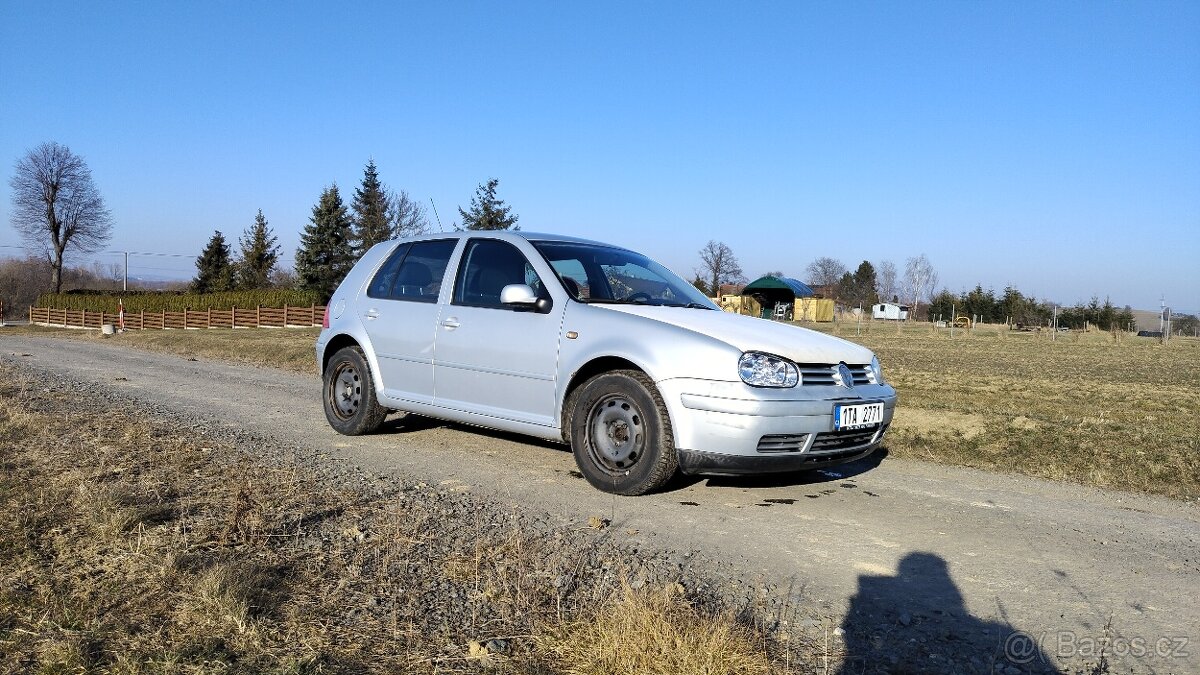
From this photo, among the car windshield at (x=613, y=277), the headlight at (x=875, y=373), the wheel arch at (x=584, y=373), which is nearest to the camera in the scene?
the wheel arch at (x=584, y=373)

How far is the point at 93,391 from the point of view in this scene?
921cm

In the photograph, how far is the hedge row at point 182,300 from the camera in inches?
1825

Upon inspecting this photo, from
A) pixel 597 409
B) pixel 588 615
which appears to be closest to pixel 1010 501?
pixel 597 409

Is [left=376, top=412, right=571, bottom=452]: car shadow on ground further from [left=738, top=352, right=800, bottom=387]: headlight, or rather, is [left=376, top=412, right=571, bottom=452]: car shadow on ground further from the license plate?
the license plate

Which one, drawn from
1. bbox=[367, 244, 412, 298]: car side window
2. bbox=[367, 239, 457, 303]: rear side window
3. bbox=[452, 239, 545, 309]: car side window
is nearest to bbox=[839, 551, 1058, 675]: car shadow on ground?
bbox=[452, 239, 545, 309]: car side window

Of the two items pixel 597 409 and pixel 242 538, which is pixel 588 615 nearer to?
pixel 242 538

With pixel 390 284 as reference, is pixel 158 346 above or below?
below

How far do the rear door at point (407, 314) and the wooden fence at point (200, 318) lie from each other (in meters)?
39.3

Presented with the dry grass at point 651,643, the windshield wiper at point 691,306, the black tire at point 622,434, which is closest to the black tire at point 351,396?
the black tire at point 622,434

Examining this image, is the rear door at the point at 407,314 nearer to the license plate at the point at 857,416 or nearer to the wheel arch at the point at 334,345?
the wheel arch at the point at 334,345

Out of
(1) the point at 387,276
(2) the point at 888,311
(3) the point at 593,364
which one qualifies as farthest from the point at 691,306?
(2) the point at 888,311

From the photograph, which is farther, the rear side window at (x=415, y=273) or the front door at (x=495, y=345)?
the rear side window at (x=415, y=273)

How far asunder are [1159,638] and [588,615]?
6.72 feet

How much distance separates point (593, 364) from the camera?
4992mm
